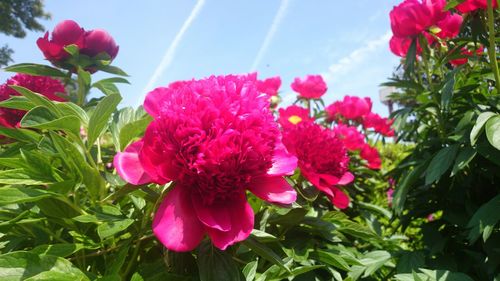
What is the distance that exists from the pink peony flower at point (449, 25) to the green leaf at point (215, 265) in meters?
1.43

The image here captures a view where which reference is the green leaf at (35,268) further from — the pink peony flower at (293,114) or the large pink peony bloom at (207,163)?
the pink peony flower at (293,114)

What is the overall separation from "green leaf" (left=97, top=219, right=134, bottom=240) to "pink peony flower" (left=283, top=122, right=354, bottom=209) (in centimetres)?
52

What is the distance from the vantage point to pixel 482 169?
1.53 meters

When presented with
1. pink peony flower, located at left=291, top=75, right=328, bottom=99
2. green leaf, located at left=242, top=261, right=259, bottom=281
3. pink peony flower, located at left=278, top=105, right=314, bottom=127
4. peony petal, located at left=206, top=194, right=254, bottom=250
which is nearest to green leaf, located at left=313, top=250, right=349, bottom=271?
green leaf, located at left=242, top=261, right=259, bottom=281

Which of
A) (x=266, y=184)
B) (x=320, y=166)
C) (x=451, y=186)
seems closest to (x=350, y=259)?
(x=320, y=166)

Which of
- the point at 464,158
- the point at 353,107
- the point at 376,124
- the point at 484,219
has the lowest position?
the point at 376,124

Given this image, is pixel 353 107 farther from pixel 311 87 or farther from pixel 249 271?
pixel 249 271

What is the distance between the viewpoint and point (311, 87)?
2.76 meters

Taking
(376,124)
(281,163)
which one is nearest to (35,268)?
(281,163)

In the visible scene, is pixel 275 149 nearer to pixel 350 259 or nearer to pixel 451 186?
pixel 350 259

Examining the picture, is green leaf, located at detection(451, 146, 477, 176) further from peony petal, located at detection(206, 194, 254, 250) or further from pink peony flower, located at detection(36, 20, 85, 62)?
pink peony flower, located at detection(36, 20, 85, 62)

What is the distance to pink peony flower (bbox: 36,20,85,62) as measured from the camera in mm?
1036

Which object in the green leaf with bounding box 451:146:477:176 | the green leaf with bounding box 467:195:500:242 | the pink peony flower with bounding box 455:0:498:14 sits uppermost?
the pink peony flower with bounding box 455:0:498:14

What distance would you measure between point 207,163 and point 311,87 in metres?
2.31
